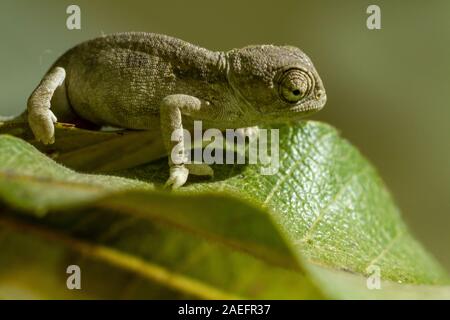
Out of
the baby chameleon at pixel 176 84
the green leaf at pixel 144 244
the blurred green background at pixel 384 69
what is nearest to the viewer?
the green leaf at pixel 144 244

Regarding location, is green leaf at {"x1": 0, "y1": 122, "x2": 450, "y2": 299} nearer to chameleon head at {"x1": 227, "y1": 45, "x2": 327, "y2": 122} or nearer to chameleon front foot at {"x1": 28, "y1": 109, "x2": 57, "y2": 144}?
chameleon front foot at {"x1": 28, "y1": 109, "x2": 57, "y2": 144}

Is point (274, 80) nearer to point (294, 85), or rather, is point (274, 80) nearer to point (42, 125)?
point (294, 85)

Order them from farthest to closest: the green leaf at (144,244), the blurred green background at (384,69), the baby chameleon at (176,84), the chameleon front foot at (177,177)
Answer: the blurred green background at (384,69)
the baby chameleon at (176,84)
the chameleon front foot at (177,177)
the green leaf at (144,244)

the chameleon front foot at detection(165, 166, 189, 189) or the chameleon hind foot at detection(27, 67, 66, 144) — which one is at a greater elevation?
the chameleon hind foot at detection(27, 67, 66, 144)

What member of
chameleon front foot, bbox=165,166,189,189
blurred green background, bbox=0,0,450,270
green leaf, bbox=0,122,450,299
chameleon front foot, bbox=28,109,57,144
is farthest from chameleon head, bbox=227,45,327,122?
blurred green background, bbox=0,0,450,270

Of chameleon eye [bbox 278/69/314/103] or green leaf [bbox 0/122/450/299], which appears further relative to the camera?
chameleon eye [bbox 278/69/314/103]

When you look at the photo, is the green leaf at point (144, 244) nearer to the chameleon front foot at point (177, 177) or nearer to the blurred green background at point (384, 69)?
the chameleon front foot at point (177, 177)

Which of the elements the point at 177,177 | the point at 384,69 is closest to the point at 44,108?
the point at 177,177

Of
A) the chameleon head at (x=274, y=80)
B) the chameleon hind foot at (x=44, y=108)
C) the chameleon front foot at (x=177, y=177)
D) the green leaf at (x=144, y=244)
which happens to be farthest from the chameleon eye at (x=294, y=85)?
the green leaf at (x=144, y=244)
